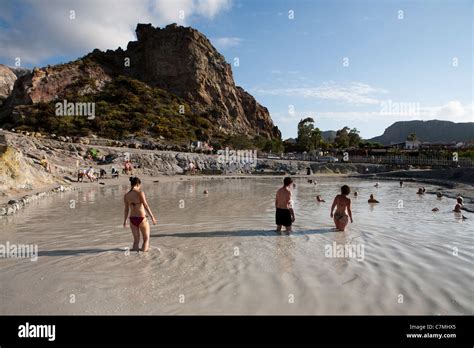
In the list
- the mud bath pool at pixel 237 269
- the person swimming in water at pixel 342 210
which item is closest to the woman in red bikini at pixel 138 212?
the mud bath pool at pixel 237 269

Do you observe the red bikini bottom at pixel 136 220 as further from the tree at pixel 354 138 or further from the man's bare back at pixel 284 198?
the tree at pixel 354 138

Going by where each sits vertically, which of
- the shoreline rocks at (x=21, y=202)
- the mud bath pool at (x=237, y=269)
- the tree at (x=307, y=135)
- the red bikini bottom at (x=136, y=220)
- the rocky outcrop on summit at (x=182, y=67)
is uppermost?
the rocky outcrop on summit at (x=182, y=67)

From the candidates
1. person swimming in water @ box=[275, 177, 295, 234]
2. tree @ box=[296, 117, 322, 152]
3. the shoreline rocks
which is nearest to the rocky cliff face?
tree @ box=[296, 117, 322, 152]

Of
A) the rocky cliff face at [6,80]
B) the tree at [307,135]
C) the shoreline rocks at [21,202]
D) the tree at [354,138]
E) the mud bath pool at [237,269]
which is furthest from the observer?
the rocky cliff face at [6,80]

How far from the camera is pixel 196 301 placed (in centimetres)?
459

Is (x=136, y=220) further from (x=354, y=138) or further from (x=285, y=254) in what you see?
(x=354, y=138)

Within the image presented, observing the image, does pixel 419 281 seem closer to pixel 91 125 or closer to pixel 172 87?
pixel 91 125

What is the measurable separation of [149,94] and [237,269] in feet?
253

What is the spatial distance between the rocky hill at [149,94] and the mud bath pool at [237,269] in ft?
163

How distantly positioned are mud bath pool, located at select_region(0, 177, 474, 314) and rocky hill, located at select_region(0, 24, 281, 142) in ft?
163

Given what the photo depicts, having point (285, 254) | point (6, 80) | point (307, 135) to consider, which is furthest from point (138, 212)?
point (6, 80)

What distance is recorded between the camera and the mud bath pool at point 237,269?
4.50m
